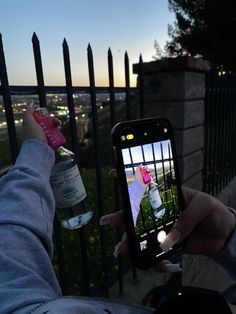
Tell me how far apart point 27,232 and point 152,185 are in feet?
1.50

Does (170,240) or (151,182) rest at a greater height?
(151,182)

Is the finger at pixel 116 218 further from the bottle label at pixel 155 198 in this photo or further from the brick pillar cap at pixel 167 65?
the brick pillar cap at pixel 167 65

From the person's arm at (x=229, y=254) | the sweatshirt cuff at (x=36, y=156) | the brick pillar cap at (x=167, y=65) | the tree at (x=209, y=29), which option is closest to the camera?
the sweatshirt cuff at (x=36, y=156)

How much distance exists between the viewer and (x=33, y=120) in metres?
1.02

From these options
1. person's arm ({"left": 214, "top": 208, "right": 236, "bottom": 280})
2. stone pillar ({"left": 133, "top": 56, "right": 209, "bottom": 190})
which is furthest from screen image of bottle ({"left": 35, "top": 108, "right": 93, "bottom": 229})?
stone pillar ({"left": 133, "top": 56, "right": 209, "bottom": 190})

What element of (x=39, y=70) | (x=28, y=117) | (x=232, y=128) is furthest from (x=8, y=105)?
(x=232, y=128)

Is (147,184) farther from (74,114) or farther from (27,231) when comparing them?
(74,114)

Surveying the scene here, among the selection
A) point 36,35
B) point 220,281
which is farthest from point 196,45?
point 36,35

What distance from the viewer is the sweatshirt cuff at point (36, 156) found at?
0.93 m

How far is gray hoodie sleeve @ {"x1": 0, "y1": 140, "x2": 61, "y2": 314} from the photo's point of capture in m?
0.62

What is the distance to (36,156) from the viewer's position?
Result: 95 cm

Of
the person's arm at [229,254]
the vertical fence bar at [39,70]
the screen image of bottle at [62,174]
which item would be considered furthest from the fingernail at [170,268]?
the vertical fence bar at [39,70]

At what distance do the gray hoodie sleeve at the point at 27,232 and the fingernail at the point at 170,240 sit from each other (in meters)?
0.39

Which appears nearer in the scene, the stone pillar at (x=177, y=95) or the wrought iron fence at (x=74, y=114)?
the wrought iron fence at (x=74, y=114)
